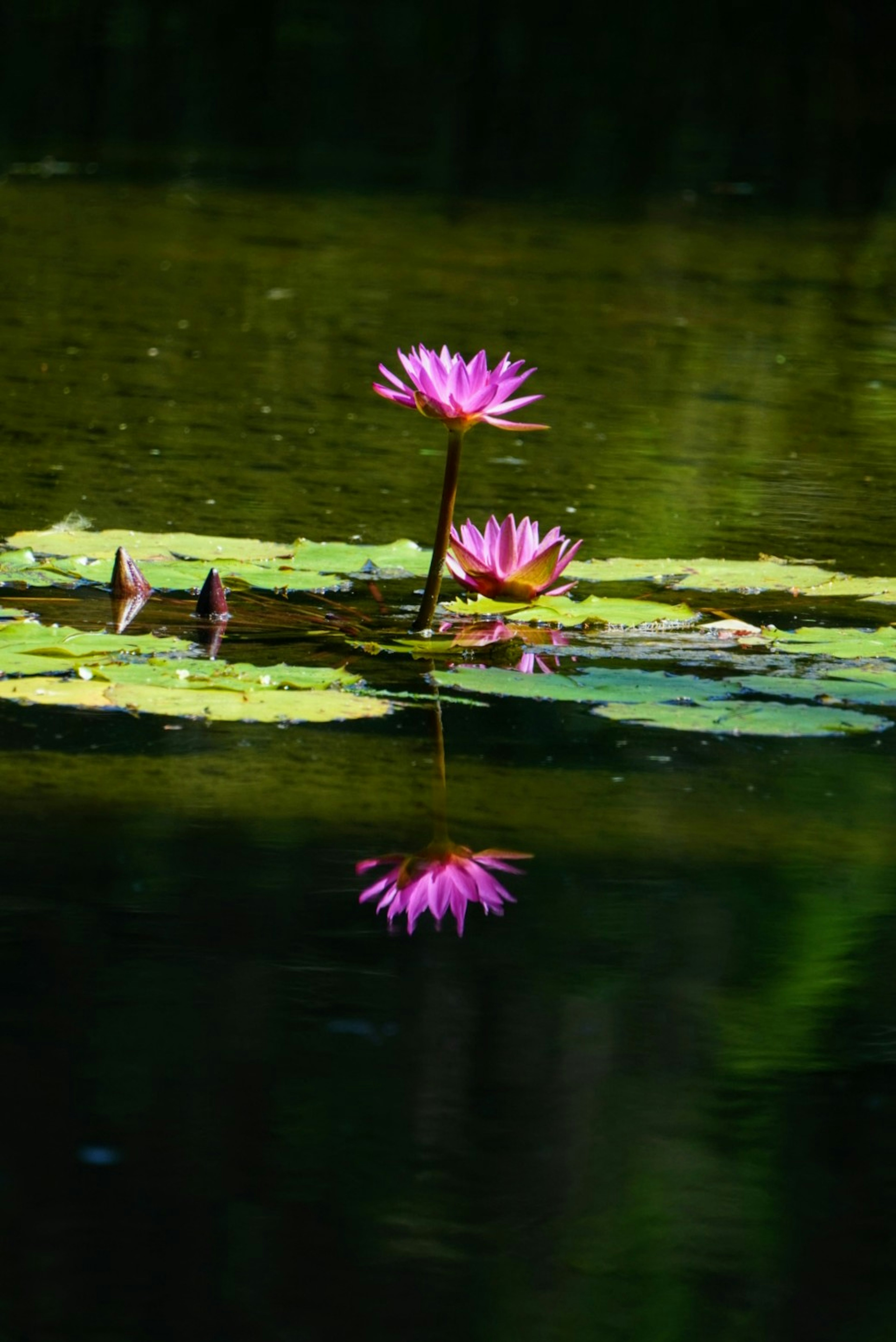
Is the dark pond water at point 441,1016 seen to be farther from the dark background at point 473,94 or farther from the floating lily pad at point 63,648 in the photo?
the dark background at point 473,94

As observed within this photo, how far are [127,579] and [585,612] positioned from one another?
0.54 meters

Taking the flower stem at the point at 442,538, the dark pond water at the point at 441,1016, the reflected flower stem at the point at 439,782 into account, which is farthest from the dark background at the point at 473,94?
the reflected flower stem at the point at 439,782

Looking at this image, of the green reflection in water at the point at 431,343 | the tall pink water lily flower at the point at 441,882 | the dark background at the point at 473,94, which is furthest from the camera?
the dark background at the point at 473,94

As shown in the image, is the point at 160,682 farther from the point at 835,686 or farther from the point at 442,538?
the point at 835,686

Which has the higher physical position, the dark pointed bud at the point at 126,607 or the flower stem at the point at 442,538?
the flower stem at the point at 442,538

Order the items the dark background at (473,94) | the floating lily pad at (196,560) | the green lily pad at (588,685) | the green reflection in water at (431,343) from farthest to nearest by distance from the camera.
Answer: the dark background at (473,94) < the green reflection in water at (431,343) < the floating lily pad at (196,560) < the green lily pad at (588,685)

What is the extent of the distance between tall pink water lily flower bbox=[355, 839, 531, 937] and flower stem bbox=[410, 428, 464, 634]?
0.60 m

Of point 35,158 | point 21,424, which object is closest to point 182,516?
point 21,424

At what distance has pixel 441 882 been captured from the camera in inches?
71.4

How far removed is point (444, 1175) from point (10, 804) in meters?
0.73

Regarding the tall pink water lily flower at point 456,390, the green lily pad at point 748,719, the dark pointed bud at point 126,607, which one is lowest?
the green lily pad at point 748,719

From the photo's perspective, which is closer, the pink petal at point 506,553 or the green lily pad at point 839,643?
the green lily pad at point 839,643

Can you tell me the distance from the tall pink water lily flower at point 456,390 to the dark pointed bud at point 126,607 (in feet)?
1.31

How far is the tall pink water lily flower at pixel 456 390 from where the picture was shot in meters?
2.36
